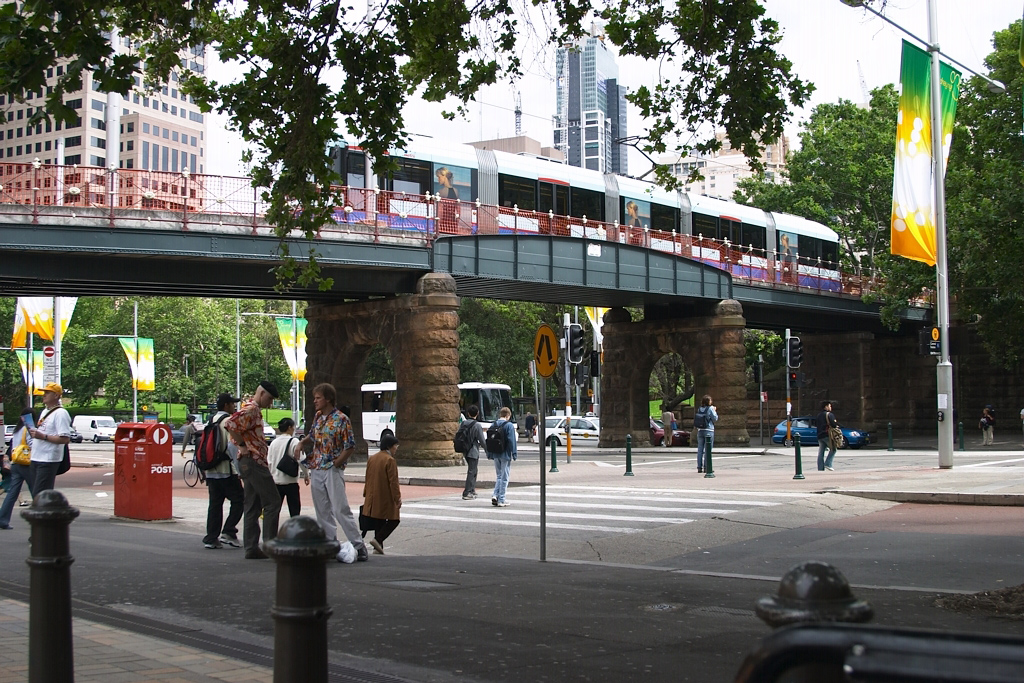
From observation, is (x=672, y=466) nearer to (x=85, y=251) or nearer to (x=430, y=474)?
(x=430, y=474)

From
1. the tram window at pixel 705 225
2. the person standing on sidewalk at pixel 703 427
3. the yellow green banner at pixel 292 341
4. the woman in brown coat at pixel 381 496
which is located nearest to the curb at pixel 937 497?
the person standing on sidewalk at pixel 703 427

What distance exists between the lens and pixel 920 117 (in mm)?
23078

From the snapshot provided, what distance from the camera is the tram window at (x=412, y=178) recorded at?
29.4m

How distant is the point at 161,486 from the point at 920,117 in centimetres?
1749

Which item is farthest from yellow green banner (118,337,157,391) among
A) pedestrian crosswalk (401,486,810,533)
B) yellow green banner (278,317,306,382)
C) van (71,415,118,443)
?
pedestrian crosswalk (401,486,810,533)

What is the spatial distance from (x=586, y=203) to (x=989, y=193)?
14048 millimetres

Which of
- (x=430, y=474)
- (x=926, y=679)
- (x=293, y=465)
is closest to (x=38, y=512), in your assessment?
(x=926, y=679)

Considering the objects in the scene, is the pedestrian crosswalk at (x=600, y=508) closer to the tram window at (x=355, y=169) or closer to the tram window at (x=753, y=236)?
the tram window at (x=355, y=169)

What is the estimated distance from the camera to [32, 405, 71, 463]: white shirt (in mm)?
12789

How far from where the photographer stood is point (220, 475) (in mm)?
12539

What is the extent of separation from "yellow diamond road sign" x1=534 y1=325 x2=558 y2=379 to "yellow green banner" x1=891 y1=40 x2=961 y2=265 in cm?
1341

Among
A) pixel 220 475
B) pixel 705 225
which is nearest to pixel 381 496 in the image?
pixel 220 475

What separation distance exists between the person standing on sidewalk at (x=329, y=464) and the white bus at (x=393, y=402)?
36.0 m

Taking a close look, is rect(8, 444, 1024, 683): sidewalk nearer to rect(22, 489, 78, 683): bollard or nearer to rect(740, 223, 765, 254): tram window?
rect(22, 489, 78, 683): bollard
